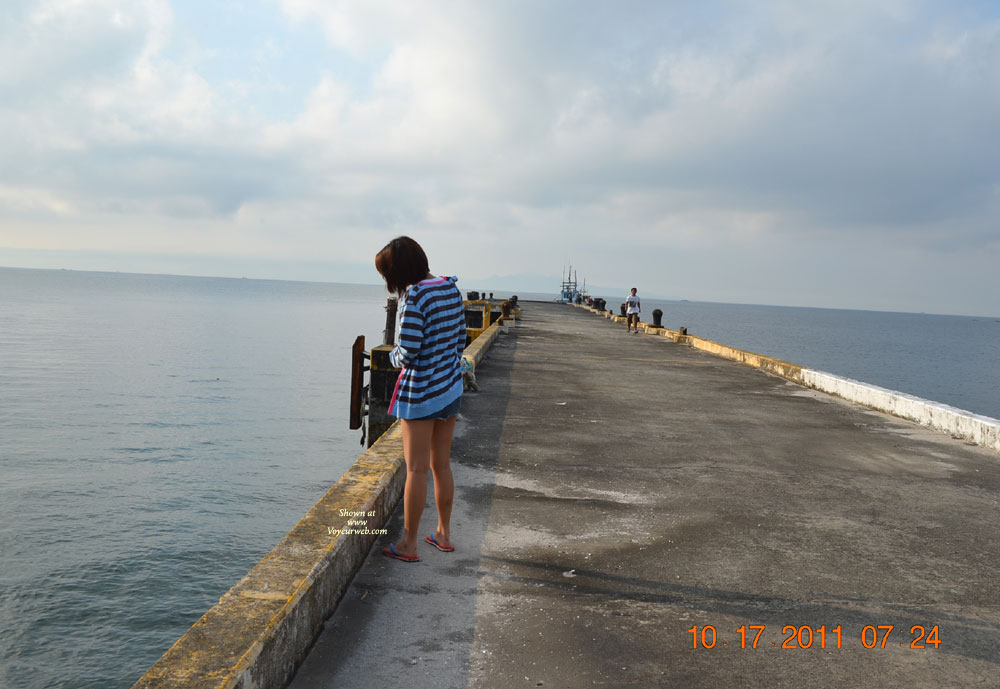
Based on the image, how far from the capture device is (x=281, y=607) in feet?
9.80

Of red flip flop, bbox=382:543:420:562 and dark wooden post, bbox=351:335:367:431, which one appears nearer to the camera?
red flip flop, bbox=382:543:420:562

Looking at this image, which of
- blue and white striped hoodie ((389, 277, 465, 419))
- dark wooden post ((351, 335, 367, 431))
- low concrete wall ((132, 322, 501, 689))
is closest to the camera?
low concrete wall ((132, 322, 501, 689))

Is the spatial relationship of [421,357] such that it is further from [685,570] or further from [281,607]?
[685,570]

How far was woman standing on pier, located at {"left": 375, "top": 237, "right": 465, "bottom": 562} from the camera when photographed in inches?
153

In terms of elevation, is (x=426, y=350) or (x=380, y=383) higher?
(x=426, y=350)

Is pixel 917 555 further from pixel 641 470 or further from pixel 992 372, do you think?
pixel 992 372

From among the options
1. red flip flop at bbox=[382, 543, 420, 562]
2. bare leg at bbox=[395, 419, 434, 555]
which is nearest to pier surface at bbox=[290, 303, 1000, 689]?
red flip flop at bbox=[382, 543, 420, 562]

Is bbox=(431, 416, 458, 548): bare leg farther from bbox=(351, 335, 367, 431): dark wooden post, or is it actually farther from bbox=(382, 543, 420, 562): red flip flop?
bbox=(351, 335, 367, 431): dark wooden post

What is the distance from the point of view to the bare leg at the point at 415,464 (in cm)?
394

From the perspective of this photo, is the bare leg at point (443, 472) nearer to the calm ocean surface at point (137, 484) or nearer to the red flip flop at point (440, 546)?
the red flip flop at point (440, 546)

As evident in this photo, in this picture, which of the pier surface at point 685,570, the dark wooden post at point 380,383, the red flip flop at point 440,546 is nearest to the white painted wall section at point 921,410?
the pier surface at point 685,570

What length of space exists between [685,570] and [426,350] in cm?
197

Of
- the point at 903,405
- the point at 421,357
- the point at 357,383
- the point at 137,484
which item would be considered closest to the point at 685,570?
the point at 421,357

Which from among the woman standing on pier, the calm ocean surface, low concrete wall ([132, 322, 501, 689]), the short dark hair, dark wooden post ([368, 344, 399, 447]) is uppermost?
the short dark hair
